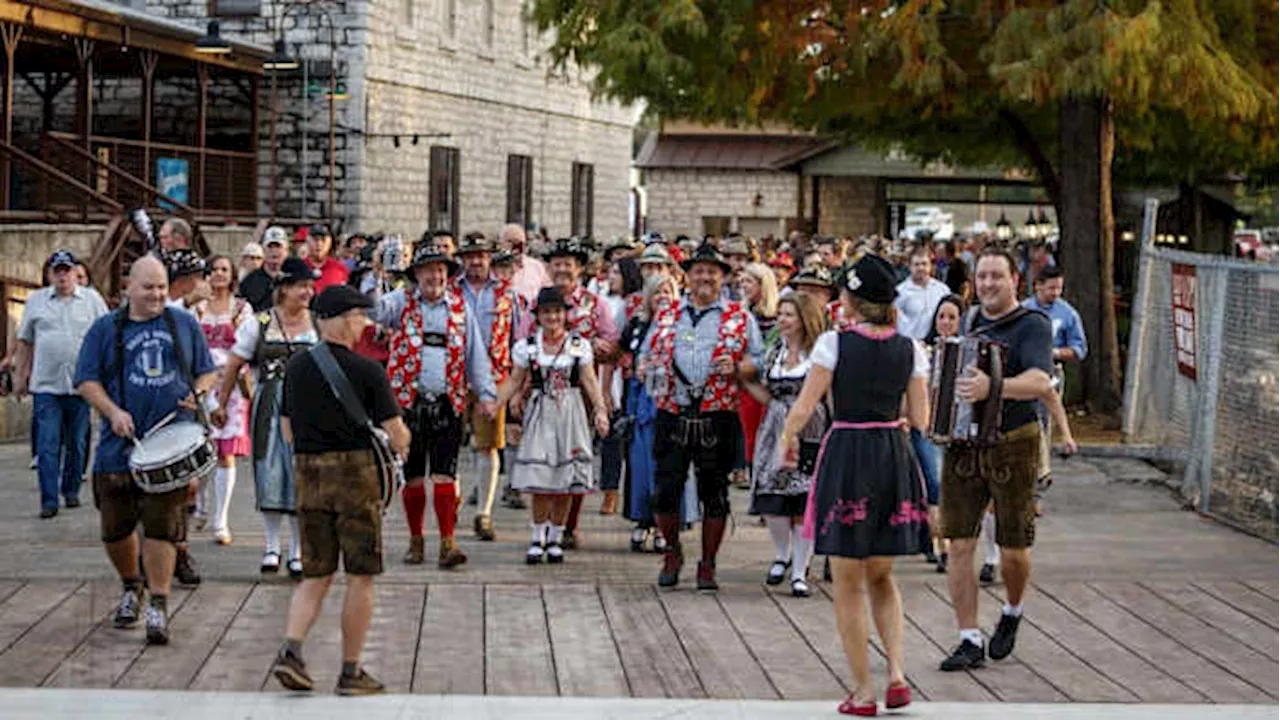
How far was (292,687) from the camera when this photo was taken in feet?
29.6

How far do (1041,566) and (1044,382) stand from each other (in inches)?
138

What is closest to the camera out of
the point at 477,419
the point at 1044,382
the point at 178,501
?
the point at 1044,382

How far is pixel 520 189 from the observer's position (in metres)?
46.8

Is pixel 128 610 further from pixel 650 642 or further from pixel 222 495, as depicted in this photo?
pixel 222 495

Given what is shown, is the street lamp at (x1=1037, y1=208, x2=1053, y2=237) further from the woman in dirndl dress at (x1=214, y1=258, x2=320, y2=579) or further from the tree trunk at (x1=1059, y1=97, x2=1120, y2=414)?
the woman in dirndl dress at (x1=214, y1=258, x2=320, y2=579)

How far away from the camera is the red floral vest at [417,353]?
12.8 meters

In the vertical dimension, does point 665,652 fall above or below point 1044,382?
below

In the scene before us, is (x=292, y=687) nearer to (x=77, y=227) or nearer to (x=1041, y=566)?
(x=1041, y=566)

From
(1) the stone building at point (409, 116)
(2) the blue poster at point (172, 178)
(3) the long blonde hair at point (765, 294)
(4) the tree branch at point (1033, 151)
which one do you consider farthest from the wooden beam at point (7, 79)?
(3) the long blonde hair at point (765, 294)

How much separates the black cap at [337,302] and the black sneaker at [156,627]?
1797 mm

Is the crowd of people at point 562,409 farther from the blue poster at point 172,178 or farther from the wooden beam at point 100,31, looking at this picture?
the blue poster at point 172,178

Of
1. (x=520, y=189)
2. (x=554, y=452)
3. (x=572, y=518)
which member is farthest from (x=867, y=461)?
A: (x=520, y=189)

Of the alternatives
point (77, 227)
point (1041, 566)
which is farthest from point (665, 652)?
point (77, 227)

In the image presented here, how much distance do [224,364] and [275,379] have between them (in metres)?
1.46
